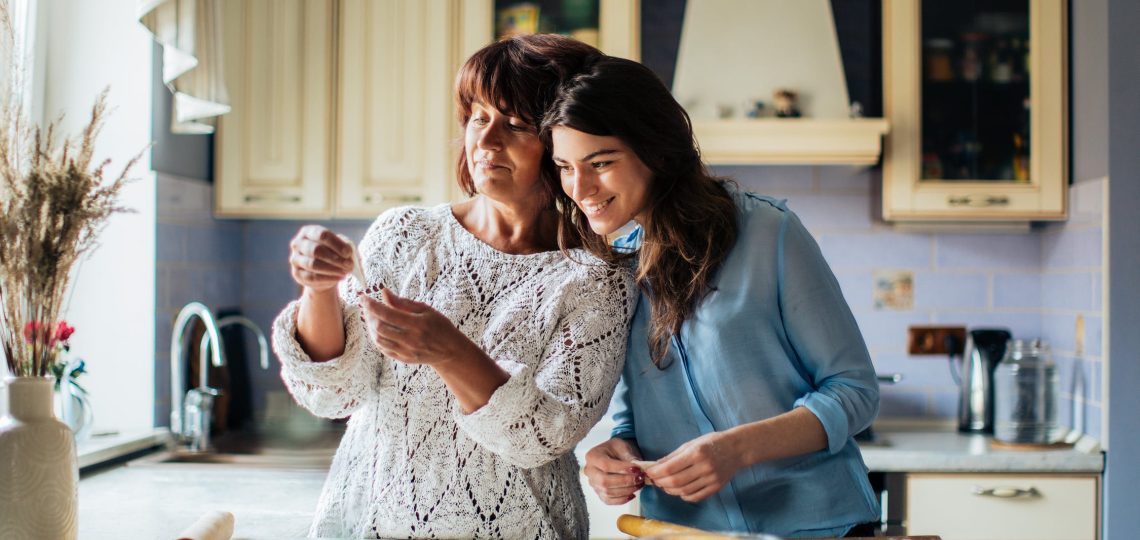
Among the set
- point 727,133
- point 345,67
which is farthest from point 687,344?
point 345,67

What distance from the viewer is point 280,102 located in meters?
2.75

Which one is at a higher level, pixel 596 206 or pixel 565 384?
pixel 596 206

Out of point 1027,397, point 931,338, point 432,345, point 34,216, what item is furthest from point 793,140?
point 34,216

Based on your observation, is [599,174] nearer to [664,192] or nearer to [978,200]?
[664,192]

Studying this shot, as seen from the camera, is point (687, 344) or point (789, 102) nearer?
point (687, 344)

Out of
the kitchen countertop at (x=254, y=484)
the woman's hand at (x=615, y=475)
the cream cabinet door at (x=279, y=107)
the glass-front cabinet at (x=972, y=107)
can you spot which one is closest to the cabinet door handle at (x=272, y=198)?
the cream cabinet door at (x=279, y=107)

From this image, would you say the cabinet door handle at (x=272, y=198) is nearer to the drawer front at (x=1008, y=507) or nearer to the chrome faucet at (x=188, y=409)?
the chrome faucet at (x=188, y=409)

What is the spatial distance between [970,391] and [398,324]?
217 cm

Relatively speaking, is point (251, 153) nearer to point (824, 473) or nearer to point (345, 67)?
point (345, 67)

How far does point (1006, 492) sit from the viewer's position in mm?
2404

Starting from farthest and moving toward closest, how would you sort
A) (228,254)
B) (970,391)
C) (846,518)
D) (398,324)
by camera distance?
(228,254), (970,391), (846,518), (398,324)

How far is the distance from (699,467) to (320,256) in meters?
0.50

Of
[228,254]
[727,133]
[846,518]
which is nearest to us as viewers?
[846,518]

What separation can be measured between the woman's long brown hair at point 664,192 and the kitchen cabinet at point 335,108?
147 cm
